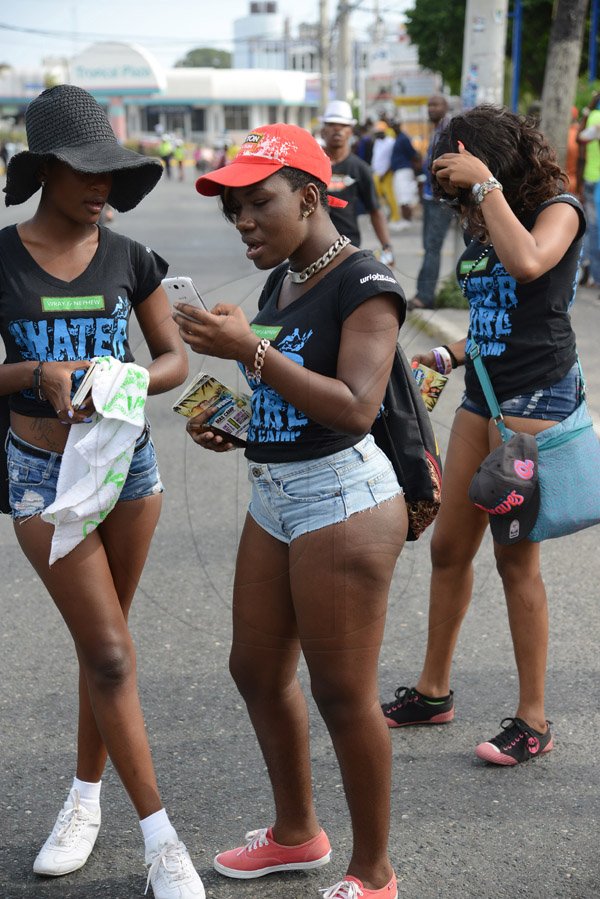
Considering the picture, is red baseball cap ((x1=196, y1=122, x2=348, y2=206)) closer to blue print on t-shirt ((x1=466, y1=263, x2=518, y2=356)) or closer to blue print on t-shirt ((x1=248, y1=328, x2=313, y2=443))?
blue print on t-shirt ((x1=248, y1=328, x2=313, y2=443))

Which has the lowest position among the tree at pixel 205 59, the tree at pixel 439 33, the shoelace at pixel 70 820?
the tree at pixel 205 59

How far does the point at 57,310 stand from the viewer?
2715mm

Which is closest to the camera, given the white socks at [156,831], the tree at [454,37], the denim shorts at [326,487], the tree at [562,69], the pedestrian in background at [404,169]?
the denim shorts at [326,487]

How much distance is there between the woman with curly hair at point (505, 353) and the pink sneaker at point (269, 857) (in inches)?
30.3

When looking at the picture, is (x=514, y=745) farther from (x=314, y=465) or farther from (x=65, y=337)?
(x=65, y=337)

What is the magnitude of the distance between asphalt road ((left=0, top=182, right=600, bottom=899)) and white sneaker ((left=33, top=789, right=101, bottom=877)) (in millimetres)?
36

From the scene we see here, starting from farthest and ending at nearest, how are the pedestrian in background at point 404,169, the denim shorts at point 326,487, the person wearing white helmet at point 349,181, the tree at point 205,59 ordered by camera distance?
1. the tree at point 205,59
2. the pedestrian in background at point 404,169
3. the person wearing white helmet at point 349,181
4. the denim shorts at point 326,487

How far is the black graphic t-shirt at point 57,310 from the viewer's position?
8.89 feet

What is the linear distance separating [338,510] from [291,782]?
2.58 feet

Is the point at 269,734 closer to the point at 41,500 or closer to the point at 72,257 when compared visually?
the point at 41,500

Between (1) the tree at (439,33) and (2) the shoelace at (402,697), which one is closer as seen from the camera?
(2) the shoelace at (402,697)

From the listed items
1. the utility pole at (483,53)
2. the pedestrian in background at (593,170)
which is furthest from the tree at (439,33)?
the utility pole at (483,53)

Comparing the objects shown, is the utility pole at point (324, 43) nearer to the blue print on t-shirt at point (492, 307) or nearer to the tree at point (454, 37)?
the tree at point (454, 37)

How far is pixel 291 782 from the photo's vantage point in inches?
113
